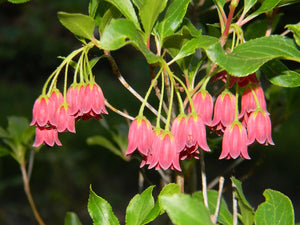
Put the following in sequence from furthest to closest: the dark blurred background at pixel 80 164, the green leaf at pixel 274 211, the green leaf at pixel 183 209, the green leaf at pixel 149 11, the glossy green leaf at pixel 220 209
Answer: the dark blurred background at pixel 80 164 → the glossy green leaf at pixel 220 209 → the green leaf at pixel 274 211 → the green leaf at pixel 149 11 → the green leaf at pixel 183 209

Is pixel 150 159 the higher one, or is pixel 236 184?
pixel 150 159

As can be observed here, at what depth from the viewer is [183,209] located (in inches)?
27.2

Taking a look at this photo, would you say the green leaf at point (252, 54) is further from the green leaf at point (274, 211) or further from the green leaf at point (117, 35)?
the green leaf at point (274, 211)

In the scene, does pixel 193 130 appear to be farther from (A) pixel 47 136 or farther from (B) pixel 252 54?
(A) pixel 47 136

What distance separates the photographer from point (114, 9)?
2.84ft

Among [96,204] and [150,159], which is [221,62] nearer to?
[150,159]

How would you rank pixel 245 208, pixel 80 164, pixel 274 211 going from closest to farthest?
1. pixel 274 211
2. pixel 245 208
3. pixel 80 164

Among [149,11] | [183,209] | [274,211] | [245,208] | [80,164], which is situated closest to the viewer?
[183,209]

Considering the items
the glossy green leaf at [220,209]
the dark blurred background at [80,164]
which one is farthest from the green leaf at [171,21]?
the dark blurred background at [80,164]

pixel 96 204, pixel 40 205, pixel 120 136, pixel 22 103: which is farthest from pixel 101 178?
pixel 96 204

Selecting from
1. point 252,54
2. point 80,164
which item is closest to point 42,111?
point 252,54

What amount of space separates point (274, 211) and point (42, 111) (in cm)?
48

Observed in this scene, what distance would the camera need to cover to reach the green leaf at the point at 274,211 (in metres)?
0.89

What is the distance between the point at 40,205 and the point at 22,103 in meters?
2.22
